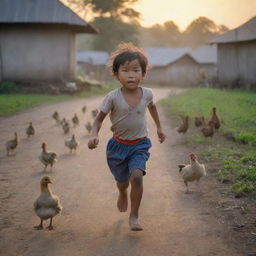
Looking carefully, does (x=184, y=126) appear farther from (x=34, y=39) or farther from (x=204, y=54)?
(x=204, y=54)

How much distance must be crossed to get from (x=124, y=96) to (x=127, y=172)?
0.91 m

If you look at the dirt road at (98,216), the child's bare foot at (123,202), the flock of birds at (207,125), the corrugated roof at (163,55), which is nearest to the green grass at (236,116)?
the flock of birds at (207,125)

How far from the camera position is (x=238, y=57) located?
31375 millimetres

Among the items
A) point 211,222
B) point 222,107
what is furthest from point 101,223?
point 222,107

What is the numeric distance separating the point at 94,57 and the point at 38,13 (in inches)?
1258

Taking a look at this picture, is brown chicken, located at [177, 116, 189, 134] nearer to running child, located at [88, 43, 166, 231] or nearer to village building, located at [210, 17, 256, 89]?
running child, located at [88, 43, 166, 231]

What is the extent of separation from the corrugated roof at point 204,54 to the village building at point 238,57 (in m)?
23.6

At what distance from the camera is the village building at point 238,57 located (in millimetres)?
29531

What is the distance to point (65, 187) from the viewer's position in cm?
678

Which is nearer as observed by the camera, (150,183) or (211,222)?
(211,222)

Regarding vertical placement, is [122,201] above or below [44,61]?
below

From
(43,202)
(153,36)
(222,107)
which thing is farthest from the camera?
(153,36)

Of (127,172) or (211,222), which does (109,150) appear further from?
(211,222)

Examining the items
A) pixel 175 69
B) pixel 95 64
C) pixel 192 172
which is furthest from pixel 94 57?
pixel 192 172
